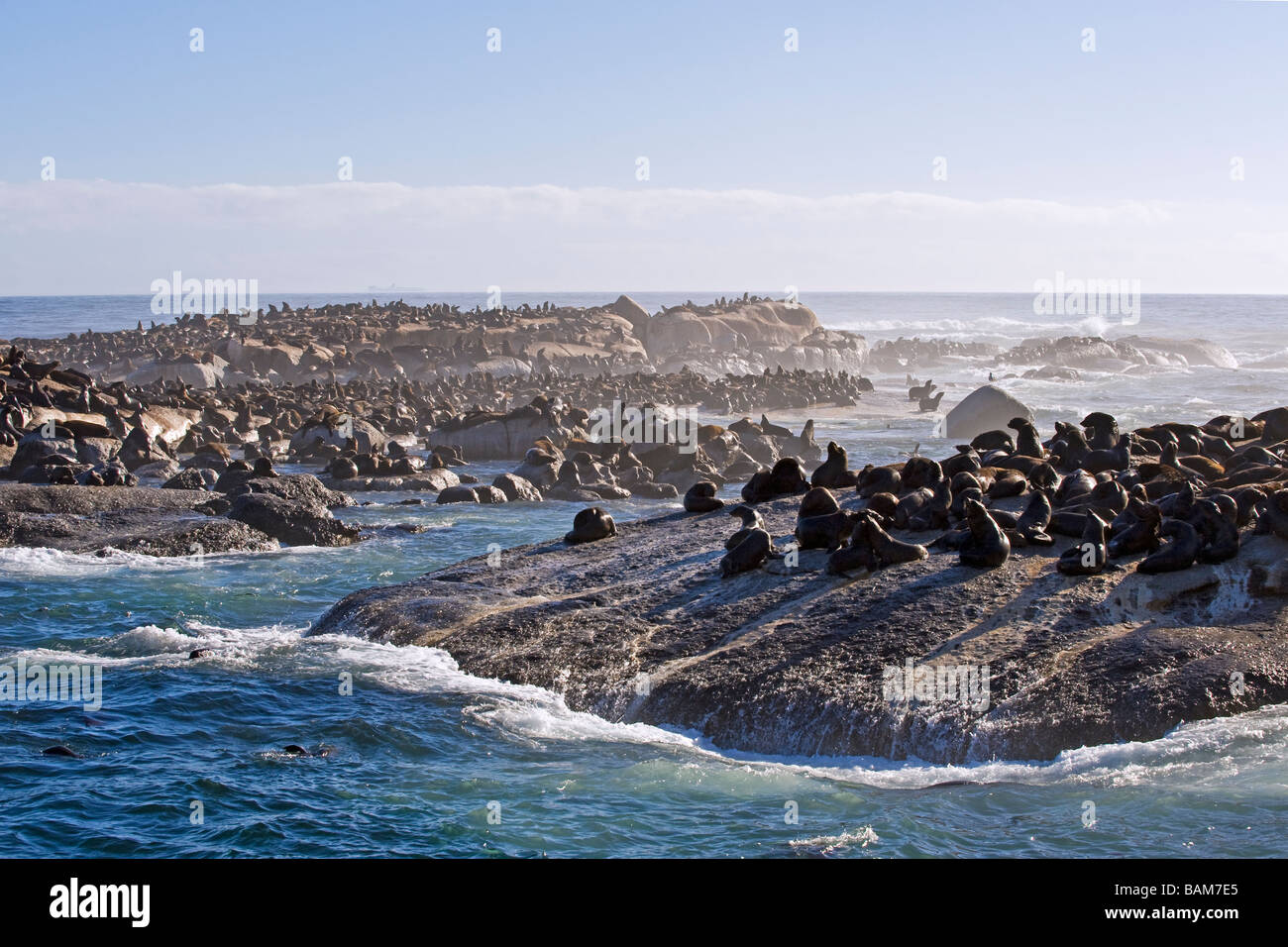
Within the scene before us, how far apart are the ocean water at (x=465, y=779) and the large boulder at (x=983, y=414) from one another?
27805 mm

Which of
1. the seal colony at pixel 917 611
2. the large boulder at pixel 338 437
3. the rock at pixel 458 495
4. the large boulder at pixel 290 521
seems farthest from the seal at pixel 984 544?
the large boulder at pixel 338 437

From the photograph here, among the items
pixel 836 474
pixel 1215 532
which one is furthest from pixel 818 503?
pixel 1215 532

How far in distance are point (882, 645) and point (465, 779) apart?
13.0 ft

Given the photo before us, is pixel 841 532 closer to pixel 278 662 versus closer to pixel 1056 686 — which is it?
pixel 1056 686

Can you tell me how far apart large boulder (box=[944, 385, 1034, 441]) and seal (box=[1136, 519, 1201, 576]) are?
87.1ft

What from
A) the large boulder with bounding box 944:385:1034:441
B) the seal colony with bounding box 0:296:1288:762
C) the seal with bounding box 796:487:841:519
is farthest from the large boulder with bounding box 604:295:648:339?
the seal with bounding box 796:487:841:519

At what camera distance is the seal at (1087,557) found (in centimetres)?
1216

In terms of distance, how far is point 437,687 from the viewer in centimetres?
1203

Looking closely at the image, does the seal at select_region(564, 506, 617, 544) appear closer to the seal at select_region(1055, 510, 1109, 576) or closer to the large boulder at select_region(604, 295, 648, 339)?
the seal at select_region(1055, 510, 1109, 576)

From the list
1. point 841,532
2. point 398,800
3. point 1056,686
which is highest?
point 841,532
